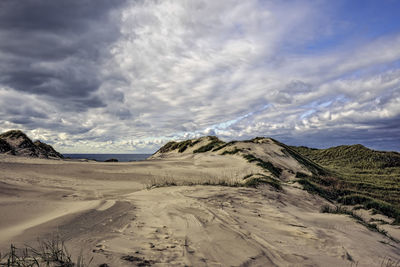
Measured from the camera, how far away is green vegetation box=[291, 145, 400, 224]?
48.4 ft

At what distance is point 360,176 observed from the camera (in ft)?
96.8

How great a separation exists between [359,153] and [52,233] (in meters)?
53.2

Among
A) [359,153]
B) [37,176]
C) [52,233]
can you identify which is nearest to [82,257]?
[52,233]

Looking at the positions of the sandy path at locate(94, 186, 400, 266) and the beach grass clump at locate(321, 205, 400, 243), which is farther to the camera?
the beach grass clump at locate(321, 205, 400, 243)

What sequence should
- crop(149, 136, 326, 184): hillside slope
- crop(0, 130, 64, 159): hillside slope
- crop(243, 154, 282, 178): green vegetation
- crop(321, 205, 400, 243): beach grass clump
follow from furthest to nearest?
crop(0, 130, 64, 159): hillside slope
crop(149, 136, 326, 184): hillside slope
crop(243, 154, 282, 178): green vegetation
crop(321, 205, 400, 243): beach grass clump

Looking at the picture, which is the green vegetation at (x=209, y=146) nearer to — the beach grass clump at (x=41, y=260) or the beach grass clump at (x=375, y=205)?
the beach grass clump at (x=375, y=205)

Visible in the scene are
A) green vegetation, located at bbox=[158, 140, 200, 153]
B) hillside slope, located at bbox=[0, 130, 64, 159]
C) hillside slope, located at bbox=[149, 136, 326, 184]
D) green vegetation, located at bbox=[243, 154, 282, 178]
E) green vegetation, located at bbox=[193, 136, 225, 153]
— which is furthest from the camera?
green vegetation, located at bbox=[158, 140, 200, 153]

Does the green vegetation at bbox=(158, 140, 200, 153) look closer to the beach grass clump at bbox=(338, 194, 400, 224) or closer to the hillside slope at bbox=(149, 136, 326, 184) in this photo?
the hillside slope at bbox=(149, 136, 326, 184)

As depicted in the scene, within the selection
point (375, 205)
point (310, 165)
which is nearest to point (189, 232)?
point (375, 205)

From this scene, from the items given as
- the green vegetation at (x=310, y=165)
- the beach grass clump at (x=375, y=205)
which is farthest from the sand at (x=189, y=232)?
the green vegetation at (x=310, y=165)

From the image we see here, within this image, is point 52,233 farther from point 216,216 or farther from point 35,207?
point 216,216

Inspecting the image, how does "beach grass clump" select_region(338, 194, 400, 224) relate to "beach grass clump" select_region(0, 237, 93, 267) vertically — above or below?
below

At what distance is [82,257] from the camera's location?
3094 mm

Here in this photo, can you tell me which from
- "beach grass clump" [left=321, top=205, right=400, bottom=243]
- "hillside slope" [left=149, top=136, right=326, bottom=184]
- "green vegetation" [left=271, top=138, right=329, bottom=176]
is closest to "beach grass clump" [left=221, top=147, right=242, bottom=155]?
"hillside slope" [left=149, top=136, right=326, bottom=184]
